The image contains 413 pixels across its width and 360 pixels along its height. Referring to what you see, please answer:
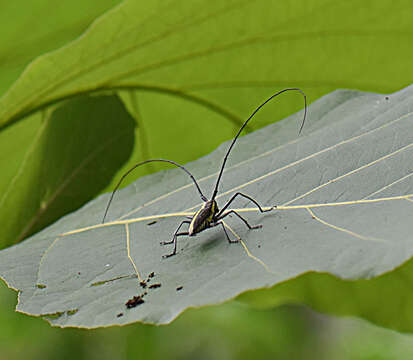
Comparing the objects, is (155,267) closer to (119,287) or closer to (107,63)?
(119,287)

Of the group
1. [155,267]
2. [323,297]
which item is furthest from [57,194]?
[323,297]

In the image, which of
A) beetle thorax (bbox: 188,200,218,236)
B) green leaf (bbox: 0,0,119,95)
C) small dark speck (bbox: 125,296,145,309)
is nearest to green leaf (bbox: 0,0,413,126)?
green leaf (bbox: 0,0,119,95)

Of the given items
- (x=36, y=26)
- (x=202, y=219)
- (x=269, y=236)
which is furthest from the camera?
(x=36, y=26)

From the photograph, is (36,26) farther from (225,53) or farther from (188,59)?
(225,53)

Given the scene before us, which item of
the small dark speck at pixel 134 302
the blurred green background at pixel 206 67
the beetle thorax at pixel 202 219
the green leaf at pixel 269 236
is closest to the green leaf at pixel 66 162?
the blurred green background at pixel 206 67

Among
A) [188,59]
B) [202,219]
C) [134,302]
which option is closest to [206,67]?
[188,59]

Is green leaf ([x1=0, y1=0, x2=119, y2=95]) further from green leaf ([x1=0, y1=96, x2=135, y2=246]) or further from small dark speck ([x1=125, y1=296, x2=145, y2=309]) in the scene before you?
small dark speck ([x1=125, y1=296, x2=145, y2=309])
